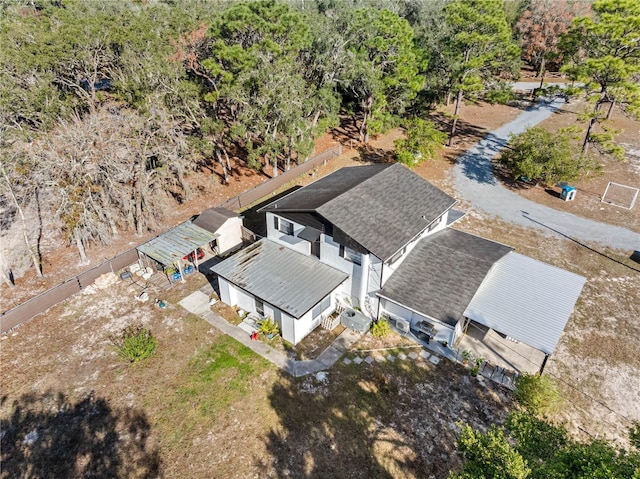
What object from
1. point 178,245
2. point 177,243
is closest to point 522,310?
point 178,245

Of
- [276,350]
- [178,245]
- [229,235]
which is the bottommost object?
[276,350]

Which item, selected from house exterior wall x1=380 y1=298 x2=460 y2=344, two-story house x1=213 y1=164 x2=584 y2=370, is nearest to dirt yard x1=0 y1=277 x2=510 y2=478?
house exterior wall x1=380 y1=298 x2=460 y2=344

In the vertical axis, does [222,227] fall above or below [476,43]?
below

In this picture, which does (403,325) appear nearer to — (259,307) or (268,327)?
(268,327)

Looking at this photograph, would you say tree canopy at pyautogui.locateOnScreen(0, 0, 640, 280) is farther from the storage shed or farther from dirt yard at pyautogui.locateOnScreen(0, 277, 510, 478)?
dirt yard at pyautogui.locateOnScreen(0, 277, 510, 478)

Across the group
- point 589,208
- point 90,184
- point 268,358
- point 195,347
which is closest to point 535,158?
point 589,208

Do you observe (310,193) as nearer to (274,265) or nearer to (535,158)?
(274,265)
